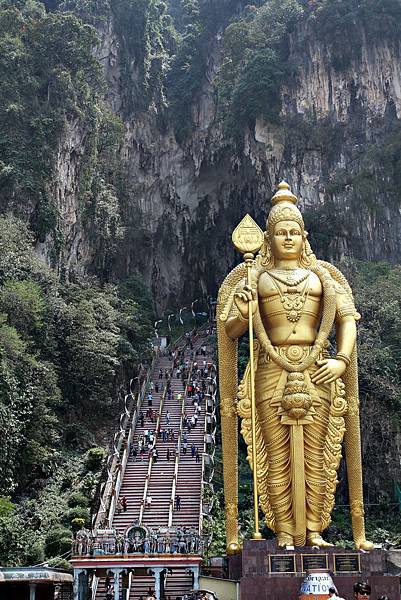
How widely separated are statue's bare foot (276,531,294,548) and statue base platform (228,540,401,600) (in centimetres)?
22

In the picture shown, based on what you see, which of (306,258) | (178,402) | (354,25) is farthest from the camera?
(354,25)

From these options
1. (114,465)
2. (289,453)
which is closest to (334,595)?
(289,453)

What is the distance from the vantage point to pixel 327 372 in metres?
9.31

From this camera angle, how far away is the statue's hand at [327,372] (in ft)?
30.6

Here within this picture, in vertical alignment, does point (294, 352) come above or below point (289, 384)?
above

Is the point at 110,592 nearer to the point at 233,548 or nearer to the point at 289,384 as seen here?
the point at 233,548

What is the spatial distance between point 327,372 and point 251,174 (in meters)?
21.2

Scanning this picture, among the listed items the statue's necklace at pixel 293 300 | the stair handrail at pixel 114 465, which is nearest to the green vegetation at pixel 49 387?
the stair handrail at pixel 114 465

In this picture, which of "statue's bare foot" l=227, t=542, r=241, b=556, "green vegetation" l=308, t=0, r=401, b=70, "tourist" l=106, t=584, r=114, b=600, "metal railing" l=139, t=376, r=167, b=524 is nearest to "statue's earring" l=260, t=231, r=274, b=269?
"statue's bare foot" l=227, t=542, r=241, b=556

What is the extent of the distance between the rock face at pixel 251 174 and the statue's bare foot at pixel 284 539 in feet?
55.6

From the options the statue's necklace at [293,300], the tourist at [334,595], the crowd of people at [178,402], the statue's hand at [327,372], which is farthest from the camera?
the crowd of people at [178,402]

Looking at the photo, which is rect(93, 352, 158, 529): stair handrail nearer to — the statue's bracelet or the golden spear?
the golden spear

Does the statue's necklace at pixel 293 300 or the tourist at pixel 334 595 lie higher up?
the statue's necklace at pixel 293 300

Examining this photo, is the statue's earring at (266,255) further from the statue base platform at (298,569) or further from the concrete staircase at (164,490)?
the concrete staircase at (164,490)
